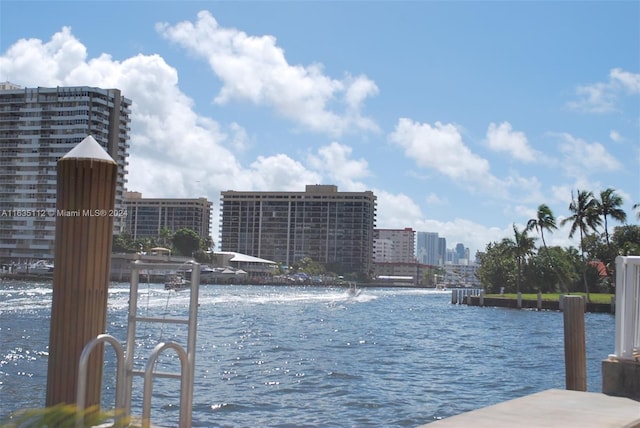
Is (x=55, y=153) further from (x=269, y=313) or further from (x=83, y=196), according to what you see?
(x=83, y=196)

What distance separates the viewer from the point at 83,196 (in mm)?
5859

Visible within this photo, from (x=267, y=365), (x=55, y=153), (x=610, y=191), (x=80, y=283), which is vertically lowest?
(x=267, y=365)

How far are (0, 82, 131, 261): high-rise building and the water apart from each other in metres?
89.2

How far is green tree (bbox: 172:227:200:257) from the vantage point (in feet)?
578

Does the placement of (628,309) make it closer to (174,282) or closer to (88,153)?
(88,153)

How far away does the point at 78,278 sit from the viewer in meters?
5.79

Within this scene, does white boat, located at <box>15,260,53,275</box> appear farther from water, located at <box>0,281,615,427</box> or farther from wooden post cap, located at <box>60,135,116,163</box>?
wooden post cap, located at <box>60,135,116,163</box>

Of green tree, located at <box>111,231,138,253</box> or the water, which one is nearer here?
the water

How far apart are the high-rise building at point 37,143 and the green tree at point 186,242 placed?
137 ft

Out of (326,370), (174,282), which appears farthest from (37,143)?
(326,370)

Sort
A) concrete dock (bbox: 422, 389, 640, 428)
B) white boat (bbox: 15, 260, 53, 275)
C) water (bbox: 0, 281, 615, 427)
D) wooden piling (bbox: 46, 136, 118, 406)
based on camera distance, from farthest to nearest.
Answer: white boat (bbox: 15, 260, 53, 275), water (bbox: 0, 281, 615, 427), concrete dock (bbox: 422, 389, 640, 428), wooden piling (bbox: 46, 136, 118, 406)

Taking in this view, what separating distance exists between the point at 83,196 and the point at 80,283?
0.68 metres

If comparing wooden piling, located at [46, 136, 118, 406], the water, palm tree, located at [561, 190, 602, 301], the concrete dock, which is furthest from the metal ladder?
palm tree, located at [561, 190, 602, 301]

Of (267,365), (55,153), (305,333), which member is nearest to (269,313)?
(305,333)
